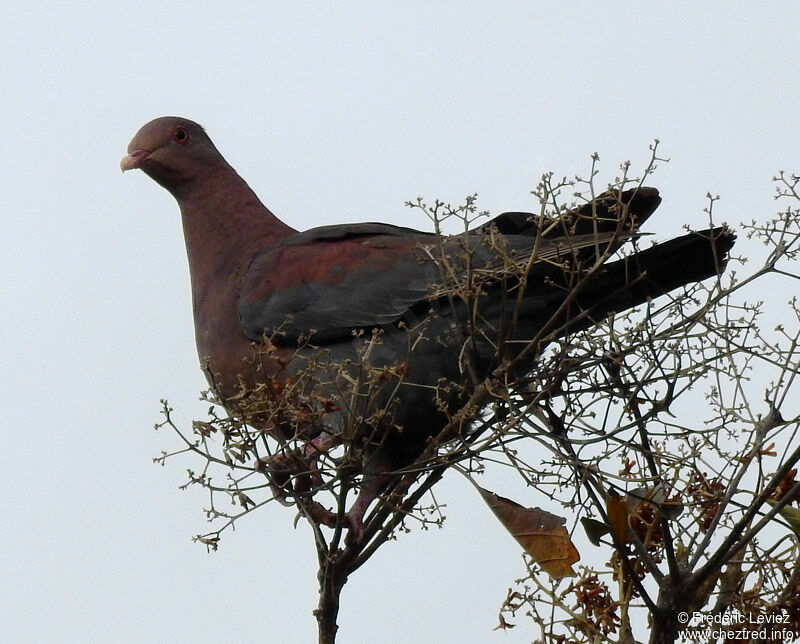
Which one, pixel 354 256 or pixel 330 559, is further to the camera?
pixel 354 256

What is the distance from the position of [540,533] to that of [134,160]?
317cm

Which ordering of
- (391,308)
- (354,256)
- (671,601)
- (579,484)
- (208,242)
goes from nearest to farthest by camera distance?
1. (671,601)
2. (579,484)
3. (391,308)
4. (354,256)
5. (208,242)

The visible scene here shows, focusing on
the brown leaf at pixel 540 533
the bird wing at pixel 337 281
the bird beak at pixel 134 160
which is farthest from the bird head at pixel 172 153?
the brown leaf at pixel 540 533

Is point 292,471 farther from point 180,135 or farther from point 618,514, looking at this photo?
point 180,135

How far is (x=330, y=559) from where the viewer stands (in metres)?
3.81

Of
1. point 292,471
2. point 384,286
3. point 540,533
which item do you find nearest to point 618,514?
point 540,533

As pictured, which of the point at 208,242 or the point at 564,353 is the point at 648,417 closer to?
the point at 564,353

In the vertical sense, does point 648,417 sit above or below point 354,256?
below

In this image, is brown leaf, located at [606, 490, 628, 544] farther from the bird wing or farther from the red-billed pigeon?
the bird wing

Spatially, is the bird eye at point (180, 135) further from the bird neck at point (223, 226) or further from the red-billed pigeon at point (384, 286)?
the bird neck at point (223, 226)

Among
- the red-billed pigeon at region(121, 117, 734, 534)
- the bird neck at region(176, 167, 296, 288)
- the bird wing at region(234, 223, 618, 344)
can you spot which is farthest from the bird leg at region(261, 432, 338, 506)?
the bird neck at region(176, 167, 296, 288)

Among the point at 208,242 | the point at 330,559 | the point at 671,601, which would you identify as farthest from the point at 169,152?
the point at 671,601

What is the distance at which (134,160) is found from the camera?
6.15 meters

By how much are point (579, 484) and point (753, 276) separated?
0.90 metres
